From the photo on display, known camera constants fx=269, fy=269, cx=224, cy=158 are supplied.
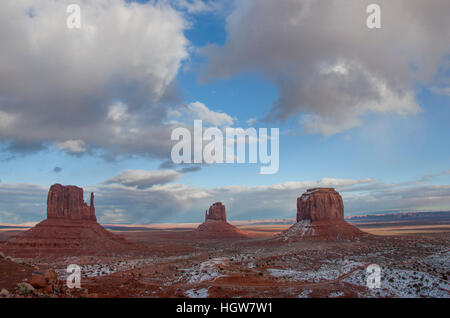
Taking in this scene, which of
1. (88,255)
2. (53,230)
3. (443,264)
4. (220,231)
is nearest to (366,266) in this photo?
(443,264)

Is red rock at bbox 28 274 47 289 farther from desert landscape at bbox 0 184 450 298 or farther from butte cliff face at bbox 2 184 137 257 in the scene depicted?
butte cliff face at bbox 2 184 137 257

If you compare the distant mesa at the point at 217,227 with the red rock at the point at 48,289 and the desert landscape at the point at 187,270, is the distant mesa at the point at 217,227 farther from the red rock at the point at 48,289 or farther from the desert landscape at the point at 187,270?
the red rock at the point at 48,289

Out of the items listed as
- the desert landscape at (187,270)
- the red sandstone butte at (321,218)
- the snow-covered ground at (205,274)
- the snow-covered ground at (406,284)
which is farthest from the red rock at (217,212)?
the snow-covered ground at (406,284)

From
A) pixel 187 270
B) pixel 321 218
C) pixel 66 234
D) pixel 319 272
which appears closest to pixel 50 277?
pixel 187 270

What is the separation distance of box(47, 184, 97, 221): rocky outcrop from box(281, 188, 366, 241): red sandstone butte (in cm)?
6116

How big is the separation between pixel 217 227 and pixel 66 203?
95747 mm

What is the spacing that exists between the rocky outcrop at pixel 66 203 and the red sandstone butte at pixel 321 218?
201 feet

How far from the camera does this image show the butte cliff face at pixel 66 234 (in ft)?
205

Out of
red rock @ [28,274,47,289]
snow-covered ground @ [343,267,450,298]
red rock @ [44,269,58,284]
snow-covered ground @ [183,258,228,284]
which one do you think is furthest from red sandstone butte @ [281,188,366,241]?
red rock @ [28,274,47,289]

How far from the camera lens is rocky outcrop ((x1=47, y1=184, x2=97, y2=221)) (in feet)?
240

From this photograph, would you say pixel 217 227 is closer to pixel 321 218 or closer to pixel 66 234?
pixel 321 218
